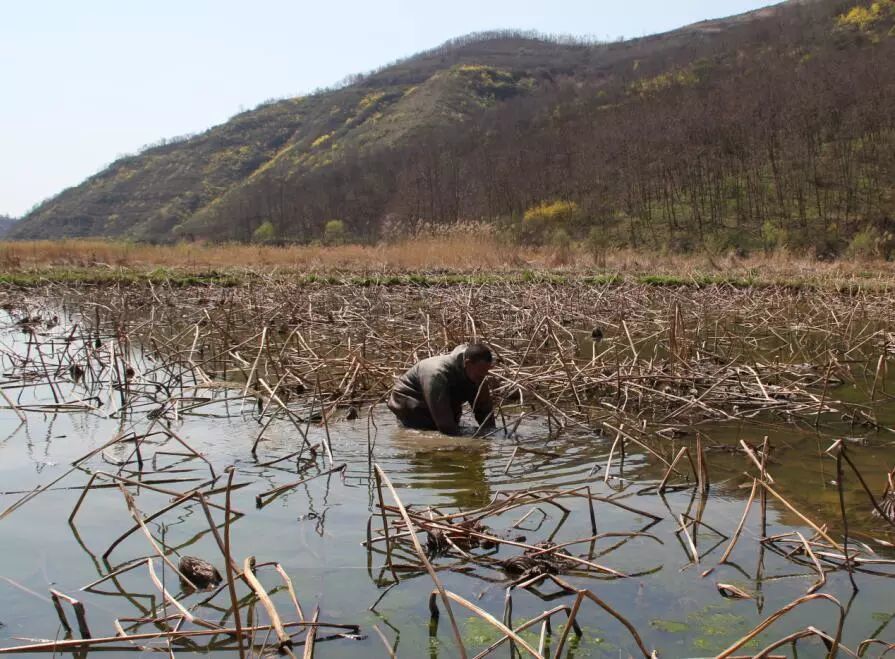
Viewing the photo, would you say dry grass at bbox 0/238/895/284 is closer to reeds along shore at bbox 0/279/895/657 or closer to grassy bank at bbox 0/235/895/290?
grassy bank at bbox 0/235/895/290

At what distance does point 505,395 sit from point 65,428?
399 cm

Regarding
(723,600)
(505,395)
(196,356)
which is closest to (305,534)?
(723,600)

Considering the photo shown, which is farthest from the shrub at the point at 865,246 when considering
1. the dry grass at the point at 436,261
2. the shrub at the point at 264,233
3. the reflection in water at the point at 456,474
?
the shrub at the point at 264,233

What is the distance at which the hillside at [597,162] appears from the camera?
40.9m

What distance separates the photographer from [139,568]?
168 inches

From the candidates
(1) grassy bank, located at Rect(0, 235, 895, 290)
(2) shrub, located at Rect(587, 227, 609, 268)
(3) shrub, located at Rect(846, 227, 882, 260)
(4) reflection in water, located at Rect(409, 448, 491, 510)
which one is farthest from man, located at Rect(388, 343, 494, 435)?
(3) shrub, located at Rect(846, 227, 882, 260)

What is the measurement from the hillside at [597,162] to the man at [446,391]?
28842mm

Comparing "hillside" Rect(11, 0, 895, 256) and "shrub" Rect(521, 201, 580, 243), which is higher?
"hillside" Rect(11, 0, 895, 256)

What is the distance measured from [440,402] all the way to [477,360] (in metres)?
0.52

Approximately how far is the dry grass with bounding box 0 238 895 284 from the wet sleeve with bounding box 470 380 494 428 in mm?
14602

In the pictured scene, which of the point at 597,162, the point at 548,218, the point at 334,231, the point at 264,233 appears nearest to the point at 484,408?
the point at 548,218

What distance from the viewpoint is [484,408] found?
730 cm

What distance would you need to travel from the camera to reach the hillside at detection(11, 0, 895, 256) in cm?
4094

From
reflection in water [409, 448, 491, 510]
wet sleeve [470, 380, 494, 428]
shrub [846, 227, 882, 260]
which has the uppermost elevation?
wet sleeve [470, 380, 494, 428]
